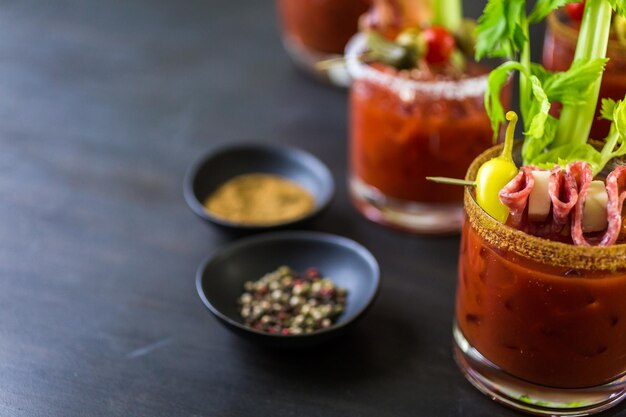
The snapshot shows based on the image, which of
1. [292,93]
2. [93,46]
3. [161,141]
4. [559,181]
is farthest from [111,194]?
[559,181]

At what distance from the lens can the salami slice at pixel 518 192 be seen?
846 mm

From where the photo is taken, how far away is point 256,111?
1.60 metres

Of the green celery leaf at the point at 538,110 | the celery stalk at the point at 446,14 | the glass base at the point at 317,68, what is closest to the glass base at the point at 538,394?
the green celery leaf at the point at 538,110

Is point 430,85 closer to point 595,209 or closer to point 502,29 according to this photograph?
point 502,29

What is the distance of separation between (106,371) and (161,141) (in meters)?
0.59

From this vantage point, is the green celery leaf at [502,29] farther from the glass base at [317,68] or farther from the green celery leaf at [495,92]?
the glass base at [317,68]

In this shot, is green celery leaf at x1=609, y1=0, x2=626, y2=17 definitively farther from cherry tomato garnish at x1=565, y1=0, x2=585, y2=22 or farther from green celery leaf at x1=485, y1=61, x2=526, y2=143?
cherry tomato garnish at x1=565, y1=0, x2=585, y2=22

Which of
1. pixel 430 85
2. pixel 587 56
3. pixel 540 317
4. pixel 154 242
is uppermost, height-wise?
pixel 587 56

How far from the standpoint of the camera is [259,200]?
133 cm

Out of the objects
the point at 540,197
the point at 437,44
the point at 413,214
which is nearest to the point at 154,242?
the point at 413,214

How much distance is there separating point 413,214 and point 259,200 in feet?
0.80

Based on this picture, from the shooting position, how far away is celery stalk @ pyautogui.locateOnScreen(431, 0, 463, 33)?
1.30 meters

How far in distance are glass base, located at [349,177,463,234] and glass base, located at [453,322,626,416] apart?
303 mm

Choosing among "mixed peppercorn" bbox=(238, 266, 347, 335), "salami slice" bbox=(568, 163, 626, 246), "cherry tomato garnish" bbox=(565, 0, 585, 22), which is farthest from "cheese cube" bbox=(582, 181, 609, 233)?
"cherry tomato garnish" bbox=(565, 0, 585, 22)
